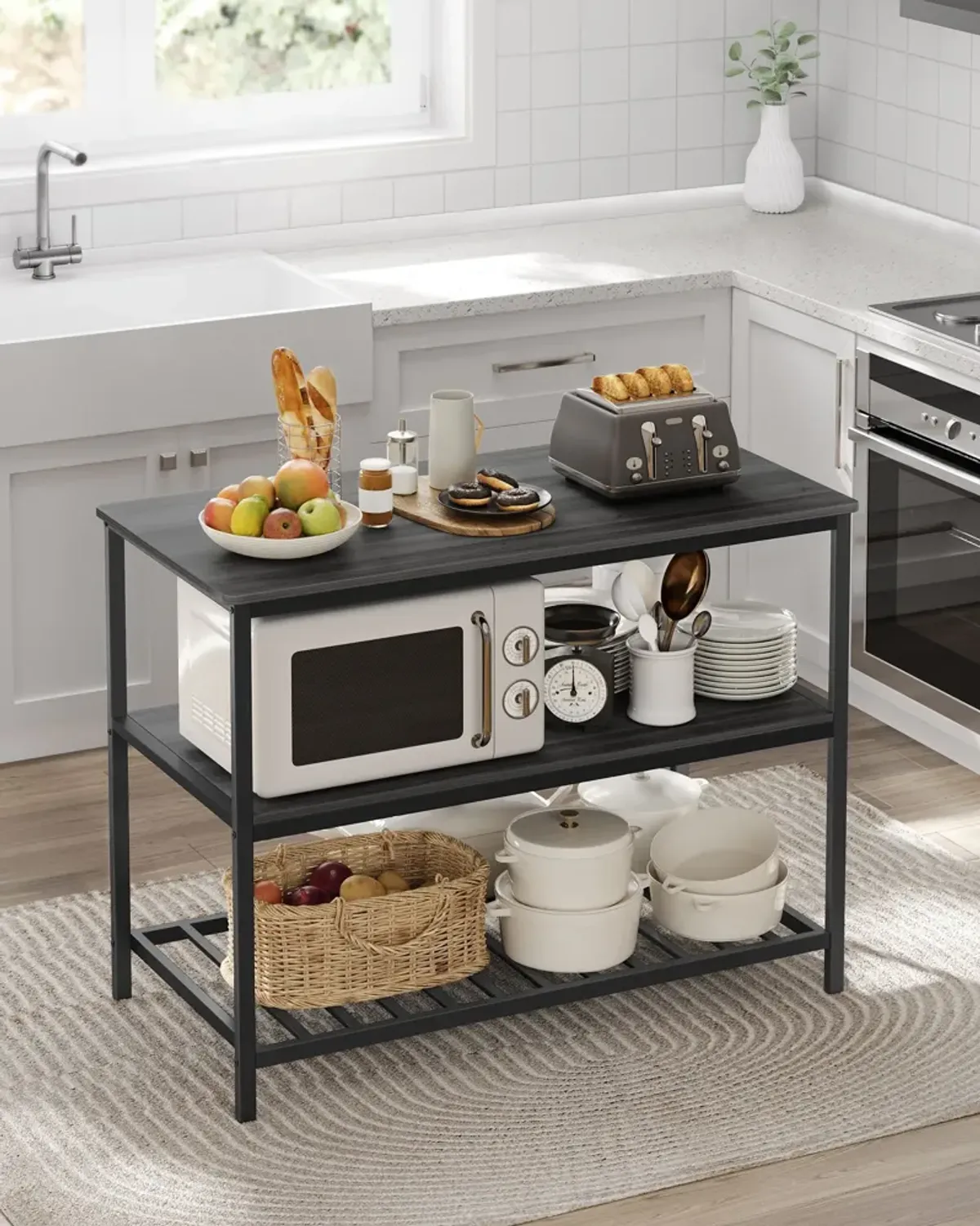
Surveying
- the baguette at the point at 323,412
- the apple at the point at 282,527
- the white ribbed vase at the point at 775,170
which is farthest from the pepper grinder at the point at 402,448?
the white ribbed vase at the point at 775,170

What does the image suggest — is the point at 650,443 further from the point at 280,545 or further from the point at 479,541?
the point at 280,545

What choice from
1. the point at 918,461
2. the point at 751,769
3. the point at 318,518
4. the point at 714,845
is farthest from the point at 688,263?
the point at 318,518

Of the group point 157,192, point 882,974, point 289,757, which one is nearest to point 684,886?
point 882,974

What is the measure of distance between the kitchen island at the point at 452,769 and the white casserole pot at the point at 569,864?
14 cm

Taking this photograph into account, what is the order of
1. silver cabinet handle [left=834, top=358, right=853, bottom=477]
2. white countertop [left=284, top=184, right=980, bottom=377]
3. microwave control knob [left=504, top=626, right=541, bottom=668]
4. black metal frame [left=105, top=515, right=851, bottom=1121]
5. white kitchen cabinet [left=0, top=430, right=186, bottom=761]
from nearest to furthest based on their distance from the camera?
black metal frame [left=105, top=515, right=851, bottom=1121]
microwave control knob [left=504, top=626, right=541, bottom=668]
white kitchen cabinet [left=0, top=430, right=186, bottom=761]
silver cabinet handle [left=834, top=358, right=853, bottom=477]
white countertop [left=284, top=184, right=980, bottom=377]

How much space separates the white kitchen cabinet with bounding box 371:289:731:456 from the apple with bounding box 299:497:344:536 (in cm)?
158

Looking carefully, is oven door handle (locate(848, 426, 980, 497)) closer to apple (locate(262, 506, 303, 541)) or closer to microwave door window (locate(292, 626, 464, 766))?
microwave door window (locate(292, 626, 464, 766))

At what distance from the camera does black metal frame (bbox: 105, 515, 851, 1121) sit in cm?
335

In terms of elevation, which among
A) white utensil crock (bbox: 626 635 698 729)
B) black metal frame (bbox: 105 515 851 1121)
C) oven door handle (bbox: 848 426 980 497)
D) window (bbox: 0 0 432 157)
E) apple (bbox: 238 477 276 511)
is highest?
window (bbox: 0 0 432 157)

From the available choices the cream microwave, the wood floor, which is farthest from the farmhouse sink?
the cream microwave

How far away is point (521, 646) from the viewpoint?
349 centimetres

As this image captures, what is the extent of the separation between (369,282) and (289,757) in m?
2.01

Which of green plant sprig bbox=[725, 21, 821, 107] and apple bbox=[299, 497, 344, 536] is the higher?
green plant sprig bbox=[725, 21, 821, 107]

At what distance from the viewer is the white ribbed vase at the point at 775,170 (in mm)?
5648
